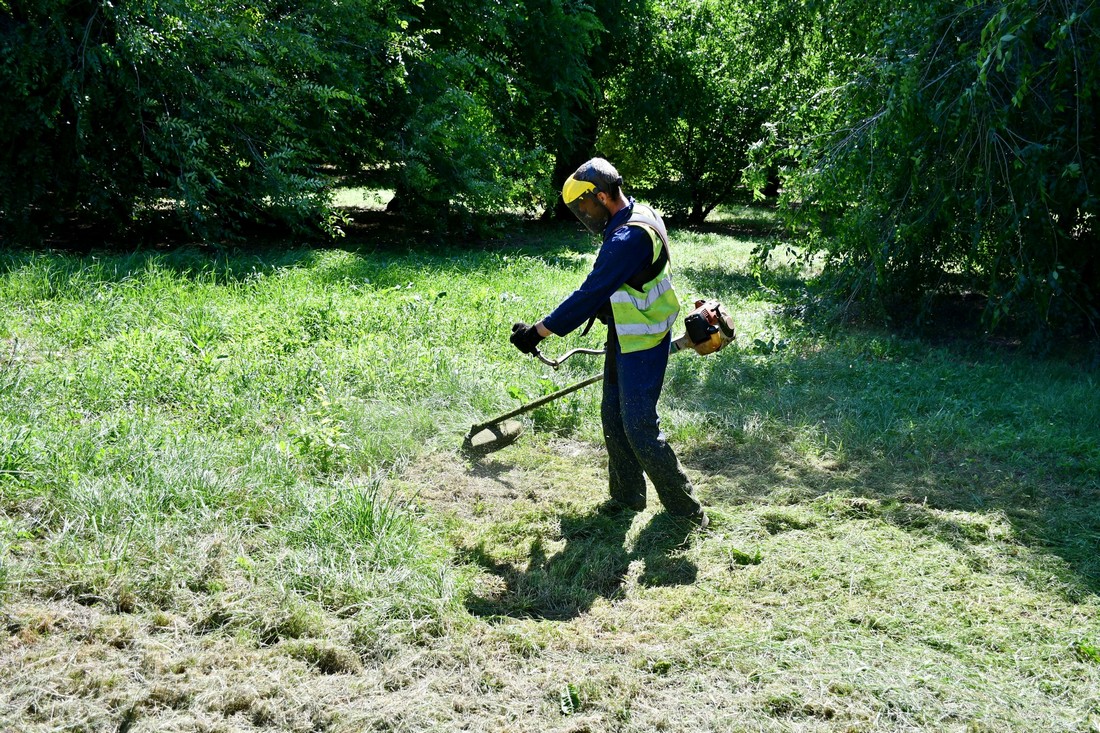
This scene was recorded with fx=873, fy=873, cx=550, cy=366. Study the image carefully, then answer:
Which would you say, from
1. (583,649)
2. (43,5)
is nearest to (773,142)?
(583,649)

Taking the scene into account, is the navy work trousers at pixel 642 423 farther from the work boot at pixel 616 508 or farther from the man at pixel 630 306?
the work boot at pixel 616 508

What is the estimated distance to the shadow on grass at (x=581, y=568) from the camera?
13.4ft

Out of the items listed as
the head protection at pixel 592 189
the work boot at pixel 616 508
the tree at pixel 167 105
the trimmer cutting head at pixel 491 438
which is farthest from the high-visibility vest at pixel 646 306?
the tree at pixel 167 105

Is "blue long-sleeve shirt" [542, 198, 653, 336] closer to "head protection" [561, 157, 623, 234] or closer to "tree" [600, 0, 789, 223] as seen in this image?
"head protection" [561, 157, 623, 234]

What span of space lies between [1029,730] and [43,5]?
33.0ft

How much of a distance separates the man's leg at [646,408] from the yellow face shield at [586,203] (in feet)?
2.36

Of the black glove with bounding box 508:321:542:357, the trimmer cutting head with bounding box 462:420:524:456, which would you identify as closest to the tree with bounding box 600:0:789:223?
the trimmer cutting head with bounding box 462:420:524:456

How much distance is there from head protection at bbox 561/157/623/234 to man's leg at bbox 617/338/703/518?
2.44ft

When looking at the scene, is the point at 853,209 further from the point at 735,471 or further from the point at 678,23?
the point at 678,23

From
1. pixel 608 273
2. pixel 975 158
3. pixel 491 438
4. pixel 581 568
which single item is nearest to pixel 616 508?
pixel 581 568

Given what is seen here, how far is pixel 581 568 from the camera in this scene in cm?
440

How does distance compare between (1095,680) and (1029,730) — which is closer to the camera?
(1029,730)

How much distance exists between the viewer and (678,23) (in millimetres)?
18500

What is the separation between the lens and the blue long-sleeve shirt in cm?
436
